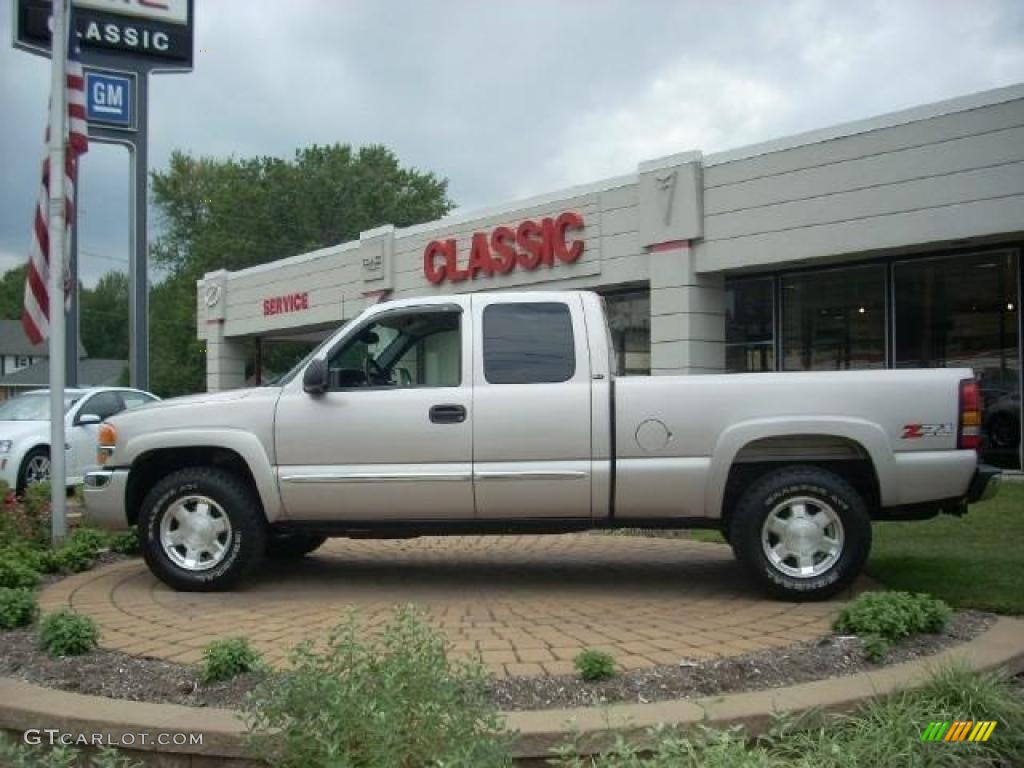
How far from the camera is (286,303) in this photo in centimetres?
2731

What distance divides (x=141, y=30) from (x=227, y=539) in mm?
17221

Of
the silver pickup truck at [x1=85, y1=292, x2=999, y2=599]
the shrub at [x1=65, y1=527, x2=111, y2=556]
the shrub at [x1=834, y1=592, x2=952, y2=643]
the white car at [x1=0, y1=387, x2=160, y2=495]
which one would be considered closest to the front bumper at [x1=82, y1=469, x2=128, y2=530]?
the silver pickup truck at [x1=85, y1=292, x2=999, y2=599]

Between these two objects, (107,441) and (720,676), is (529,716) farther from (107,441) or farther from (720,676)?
(107,441)

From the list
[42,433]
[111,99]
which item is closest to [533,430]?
[42,433]

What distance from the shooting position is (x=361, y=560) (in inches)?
289

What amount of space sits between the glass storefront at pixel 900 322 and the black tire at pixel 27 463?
37.0ft

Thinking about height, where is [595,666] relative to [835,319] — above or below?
below

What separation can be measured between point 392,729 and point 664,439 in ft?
10.6

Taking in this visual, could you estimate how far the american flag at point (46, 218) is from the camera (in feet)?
25.7

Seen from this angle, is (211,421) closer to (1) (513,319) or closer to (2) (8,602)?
(2) (8,602)

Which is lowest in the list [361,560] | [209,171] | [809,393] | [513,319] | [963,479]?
[361,560]

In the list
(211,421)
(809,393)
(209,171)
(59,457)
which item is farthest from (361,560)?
(209,171)

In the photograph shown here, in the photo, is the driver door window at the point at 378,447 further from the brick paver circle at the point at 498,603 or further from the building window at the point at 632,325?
the building window at the point at 632,325

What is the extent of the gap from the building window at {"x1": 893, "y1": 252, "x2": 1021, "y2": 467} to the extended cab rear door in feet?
33.5
